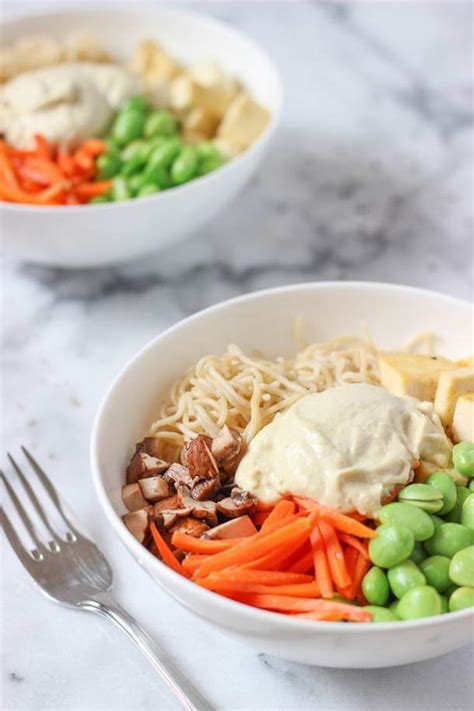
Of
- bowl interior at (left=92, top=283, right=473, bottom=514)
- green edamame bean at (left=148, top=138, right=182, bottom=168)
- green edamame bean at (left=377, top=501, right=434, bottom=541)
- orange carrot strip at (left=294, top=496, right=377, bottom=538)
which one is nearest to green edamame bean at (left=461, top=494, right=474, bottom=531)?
green edamame bean at (left=377, top=501, right=434, bottom=541)

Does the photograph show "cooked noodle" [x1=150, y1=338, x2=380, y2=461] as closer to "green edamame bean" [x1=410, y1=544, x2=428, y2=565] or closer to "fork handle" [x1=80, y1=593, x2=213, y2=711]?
"fork handle" [x1=80, y1=593, x2=213, y2=711]

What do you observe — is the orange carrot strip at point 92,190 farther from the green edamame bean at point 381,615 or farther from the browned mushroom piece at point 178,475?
the green edamame bean at point 381,615

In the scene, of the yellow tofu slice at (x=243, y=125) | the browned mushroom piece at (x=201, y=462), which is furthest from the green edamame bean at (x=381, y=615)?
the yellow tofu slice at (x=243, y=125)

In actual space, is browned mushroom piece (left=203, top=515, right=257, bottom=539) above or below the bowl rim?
below

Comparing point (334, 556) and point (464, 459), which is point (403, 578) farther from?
point (464, 459)

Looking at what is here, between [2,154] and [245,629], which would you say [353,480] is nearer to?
[245,629]

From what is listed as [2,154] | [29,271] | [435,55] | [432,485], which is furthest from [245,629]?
[435,55]
